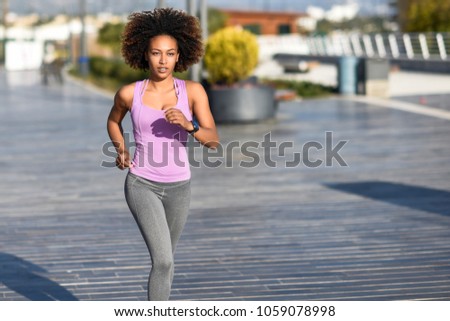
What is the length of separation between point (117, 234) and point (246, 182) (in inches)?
131

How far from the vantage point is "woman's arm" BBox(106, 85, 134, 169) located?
18.4ft

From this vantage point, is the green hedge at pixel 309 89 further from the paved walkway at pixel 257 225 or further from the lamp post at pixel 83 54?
the lamp post at pixel 83 54

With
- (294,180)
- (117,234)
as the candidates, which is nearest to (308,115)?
(294,180)

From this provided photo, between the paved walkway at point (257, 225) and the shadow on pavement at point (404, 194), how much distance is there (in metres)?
0.02

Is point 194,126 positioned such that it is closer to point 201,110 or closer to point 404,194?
point 201,110

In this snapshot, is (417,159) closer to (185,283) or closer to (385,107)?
(185,283)

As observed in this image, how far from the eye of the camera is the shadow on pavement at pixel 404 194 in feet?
35.0

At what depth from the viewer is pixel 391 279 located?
7.55 meters

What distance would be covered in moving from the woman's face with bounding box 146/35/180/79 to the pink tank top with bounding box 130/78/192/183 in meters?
0.09

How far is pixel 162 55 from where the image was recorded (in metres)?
5.57

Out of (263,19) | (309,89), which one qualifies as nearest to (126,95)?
(309,89)

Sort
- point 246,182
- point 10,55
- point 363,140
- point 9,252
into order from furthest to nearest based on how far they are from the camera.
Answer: point 10,55 → point 363,140 → point 246,182 → point 9,252
